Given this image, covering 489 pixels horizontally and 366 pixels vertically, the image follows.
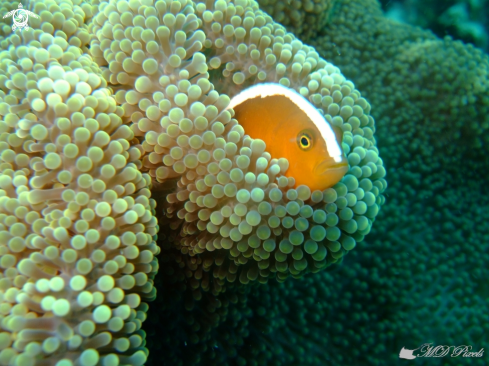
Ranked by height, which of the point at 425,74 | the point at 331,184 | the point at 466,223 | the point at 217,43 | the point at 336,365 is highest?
the point at 425,74

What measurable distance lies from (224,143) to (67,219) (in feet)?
2.23

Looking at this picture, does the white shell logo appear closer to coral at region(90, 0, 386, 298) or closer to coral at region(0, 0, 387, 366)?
coral at region(0, 0, 387, 366)

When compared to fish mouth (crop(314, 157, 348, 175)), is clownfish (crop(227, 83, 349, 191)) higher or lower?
higher

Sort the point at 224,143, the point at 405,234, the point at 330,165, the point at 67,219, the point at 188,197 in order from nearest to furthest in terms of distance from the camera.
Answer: the point at 67,219 < the point at 330,165 < the point at 224,143 < the point at 188,197 < the point at 405,234

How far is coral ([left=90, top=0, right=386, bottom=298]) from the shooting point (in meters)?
1.49

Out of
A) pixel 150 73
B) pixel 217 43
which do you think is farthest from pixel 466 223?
pixel 150 73

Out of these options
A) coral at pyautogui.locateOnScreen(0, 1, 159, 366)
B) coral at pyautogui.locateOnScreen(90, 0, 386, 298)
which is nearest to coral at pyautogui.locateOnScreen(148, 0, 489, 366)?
coral at pyautogui.locateOnScreen(90, 0, 386, 298)

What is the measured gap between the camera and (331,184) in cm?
147

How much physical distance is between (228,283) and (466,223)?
2.46 metres

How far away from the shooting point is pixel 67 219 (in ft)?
4.01

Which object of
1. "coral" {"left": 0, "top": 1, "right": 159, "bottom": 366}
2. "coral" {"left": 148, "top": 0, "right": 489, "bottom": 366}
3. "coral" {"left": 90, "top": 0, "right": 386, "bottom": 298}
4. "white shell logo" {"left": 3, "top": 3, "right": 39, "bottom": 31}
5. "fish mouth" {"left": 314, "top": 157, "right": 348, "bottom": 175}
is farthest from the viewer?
"coral" {"left": 148, "top": 0, "right": 489, "bottom": 366}

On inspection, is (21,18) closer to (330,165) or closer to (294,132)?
(294,132)

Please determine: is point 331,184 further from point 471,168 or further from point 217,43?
point 471,168

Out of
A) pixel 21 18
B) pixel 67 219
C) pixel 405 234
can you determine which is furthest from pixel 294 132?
pixel 405 234
